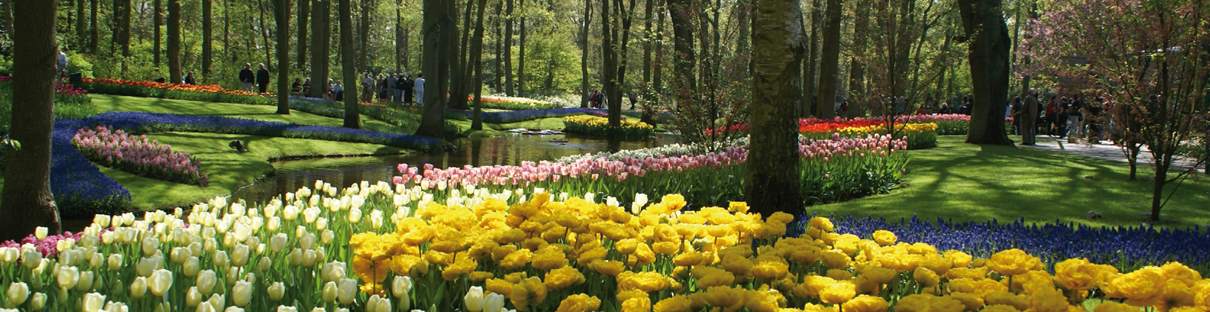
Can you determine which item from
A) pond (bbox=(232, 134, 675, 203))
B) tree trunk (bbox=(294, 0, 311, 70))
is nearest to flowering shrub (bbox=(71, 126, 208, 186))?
pond (bbox=(232, 134, 675, 203))

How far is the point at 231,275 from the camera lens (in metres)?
3.51

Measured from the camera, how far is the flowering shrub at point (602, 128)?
93.9 feet

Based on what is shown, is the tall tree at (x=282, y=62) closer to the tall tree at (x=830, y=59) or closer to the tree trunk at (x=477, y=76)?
the tree trunk at (x=477, y=76)

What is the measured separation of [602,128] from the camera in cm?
2952

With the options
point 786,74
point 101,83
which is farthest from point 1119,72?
point 101,83

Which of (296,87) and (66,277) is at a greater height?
(296,87)

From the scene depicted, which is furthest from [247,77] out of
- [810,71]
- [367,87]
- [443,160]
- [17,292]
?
[17,292]

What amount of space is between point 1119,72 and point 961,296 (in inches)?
299

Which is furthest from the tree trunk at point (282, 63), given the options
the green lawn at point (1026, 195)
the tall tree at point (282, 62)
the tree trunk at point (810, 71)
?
the green lawn at point (1026, 195)

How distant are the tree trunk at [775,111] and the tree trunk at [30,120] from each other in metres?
5.82

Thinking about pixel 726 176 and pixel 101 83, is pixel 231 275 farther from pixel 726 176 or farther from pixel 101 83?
pixel 101 83

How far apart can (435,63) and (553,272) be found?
18.1m

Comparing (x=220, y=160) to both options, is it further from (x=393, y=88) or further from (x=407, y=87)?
(x=393, y=88)

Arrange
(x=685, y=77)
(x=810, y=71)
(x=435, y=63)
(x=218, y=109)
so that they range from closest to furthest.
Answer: (x=685, y=77)
(x=435, y=63)
(x=218, y=109)
(x=810, y=71)
